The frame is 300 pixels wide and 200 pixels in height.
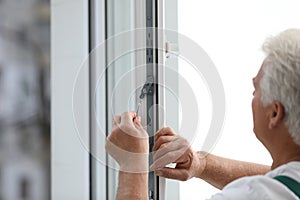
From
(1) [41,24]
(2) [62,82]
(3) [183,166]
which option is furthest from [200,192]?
(1) [41,24]

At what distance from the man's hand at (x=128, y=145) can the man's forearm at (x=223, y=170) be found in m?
0.27

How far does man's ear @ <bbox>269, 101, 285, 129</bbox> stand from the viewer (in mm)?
933

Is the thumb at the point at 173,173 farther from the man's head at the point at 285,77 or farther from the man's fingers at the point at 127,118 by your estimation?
the man's head at the point at 285,77

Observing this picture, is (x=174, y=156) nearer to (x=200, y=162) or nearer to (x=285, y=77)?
(x=200, y=162)

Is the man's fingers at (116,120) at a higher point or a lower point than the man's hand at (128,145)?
higher

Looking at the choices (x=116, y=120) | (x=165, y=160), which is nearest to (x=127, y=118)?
(x=116, y=120)

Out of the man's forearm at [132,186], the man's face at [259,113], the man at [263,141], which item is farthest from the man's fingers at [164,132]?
the man's face at [259,113]

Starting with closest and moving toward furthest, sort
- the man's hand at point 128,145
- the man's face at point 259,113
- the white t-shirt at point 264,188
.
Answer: the white t-shirt at point 264,188
the man's face at point 259,113
the man's hand at point 128,145

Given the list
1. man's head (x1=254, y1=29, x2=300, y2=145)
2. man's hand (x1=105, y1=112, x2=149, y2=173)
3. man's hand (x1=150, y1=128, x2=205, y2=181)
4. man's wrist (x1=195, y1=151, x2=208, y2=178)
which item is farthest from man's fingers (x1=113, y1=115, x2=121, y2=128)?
man's head (x1=254, y1=29, x2=300, y2=145)

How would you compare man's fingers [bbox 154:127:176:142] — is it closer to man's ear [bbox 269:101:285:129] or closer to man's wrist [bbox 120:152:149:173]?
man's wrist [bbox 120:152:149:173]

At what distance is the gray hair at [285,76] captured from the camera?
0.91m

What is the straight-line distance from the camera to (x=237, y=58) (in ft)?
5.03

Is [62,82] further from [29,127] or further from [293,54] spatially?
[293,54]

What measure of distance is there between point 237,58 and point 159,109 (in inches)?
16.6
